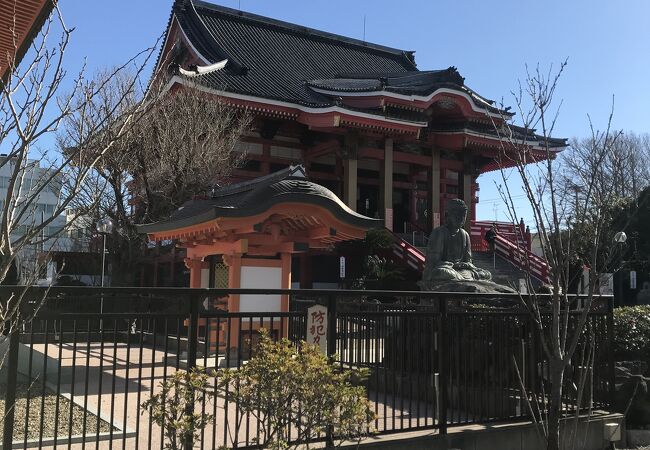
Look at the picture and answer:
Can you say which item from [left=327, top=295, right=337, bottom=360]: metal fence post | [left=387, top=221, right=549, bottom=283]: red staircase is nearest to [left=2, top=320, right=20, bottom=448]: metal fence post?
[left=327, top=295, right=337, bottom=360]: metal fence post

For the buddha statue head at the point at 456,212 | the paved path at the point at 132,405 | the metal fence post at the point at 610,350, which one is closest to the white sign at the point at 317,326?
the paved path at the point at 132,405

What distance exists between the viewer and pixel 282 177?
10.3m

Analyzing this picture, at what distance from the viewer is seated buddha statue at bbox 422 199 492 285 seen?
38.8ft

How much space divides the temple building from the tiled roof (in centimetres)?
7

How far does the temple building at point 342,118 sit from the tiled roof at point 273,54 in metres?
0.07

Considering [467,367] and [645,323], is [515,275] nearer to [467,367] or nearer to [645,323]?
[645,323]

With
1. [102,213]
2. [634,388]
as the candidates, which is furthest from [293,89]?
[634,388]

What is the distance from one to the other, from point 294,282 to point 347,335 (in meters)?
16.1

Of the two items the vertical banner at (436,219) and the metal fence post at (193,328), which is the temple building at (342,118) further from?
the metal fence post at (193,328)

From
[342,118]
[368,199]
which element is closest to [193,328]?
[342,118]

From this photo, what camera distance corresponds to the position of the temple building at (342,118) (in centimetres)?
2056

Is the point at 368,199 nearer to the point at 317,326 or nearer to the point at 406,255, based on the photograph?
the point at 406,255

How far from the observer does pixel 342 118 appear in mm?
20234

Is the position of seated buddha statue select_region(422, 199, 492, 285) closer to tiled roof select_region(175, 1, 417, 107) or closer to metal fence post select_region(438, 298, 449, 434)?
metal fence post select_region(438, 298, 449, 434)
